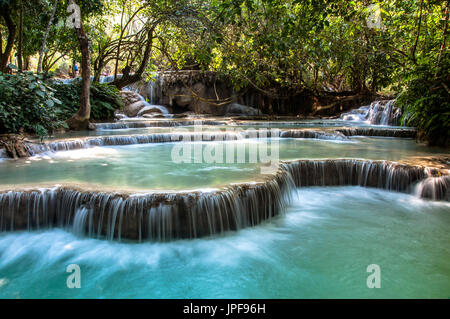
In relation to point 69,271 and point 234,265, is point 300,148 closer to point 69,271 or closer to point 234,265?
point 234,265

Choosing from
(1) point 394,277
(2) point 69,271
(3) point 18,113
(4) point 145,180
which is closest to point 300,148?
(4) point 145,180

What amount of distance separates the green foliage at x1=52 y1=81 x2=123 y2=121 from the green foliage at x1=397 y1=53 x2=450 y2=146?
10510 mm

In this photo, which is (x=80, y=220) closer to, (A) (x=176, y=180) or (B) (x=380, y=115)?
(A) (x=176, y=180)

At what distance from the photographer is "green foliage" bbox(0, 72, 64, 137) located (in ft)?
22.8

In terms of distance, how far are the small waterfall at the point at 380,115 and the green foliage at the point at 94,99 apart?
10766 mm

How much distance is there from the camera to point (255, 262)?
11.4ft

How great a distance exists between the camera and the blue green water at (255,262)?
2951 mm

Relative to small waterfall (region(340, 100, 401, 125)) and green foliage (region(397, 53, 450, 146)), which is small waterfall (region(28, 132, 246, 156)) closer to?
green foliage (region(397, 53, 450, 146))

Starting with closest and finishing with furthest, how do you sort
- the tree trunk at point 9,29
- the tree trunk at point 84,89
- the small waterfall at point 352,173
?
1. the small waterfall at point 352,173
2. the tree trunk at point 84,89
3. the tree trunk at point 9,29

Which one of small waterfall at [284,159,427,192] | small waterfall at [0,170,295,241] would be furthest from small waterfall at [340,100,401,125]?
small waterfall at [0,170,295,241]

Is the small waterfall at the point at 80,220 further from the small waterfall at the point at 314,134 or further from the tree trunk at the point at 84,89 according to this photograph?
the small waterfall at the point at 314,134

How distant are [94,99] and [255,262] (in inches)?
438

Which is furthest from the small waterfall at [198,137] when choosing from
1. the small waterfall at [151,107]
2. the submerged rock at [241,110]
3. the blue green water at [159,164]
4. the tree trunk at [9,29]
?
the small waterfall at [151,107]
